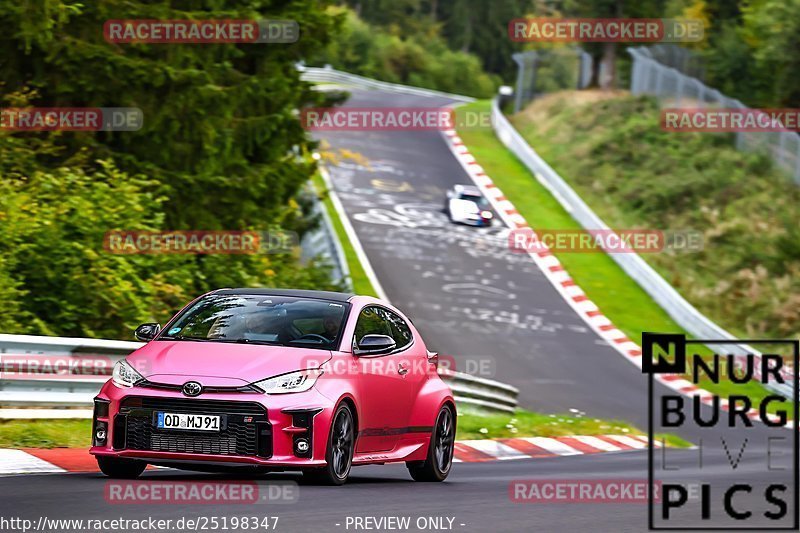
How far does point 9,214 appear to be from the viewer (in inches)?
728

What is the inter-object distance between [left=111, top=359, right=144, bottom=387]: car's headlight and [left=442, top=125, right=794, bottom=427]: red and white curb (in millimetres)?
13495

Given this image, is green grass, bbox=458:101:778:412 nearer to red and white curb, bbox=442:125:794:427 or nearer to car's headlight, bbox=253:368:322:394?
red and white curb, bbox=442:125:794:427

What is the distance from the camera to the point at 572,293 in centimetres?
3575

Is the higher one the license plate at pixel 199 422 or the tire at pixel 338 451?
the license plate at pixel 199 422

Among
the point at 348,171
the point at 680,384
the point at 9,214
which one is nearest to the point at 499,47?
the point at 348,171

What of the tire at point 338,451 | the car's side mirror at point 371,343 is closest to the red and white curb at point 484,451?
the tire at point 338,451

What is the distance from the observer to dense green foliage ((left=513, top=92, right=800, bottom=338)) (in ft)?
119

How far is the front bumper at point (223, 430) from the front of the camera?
953cm

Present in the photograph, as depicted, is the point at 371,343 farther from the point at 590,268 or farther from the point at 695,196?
the point at 695,196

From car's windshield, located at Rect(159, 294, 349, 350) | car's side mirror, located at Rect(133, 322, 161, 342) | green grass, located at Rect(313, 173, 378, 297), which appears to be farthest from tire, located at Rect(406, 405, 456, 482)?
green grass, located at Rect(313, 173, 378, 297)

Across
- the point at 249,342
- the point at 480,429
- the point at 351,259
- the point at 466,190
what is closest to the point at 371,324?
the point at 249,342

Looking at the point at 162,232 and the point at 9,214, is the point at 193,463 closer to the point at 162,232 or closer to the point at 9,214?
the point at 9,214

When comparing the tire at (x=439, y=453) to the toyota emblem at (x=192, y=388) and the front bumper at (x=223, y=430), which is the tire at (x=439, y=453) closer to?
the front bumper at (x=223, y=430)

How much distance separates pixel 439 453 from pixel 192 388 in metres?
3.28
